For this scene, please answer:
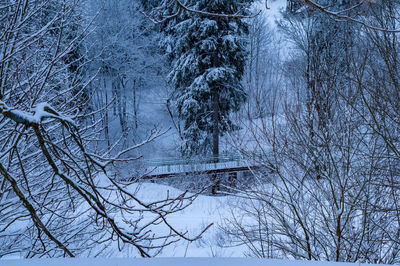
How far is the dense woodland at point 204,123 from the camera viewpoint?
3066mm

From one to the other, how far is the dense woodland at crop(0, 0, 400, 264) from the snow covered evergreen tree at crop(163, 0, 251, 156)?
0.08 m

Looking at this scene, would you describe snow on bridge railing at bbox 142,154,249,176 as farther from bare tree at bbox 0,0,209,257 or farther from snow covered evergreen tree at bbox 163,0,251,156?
bare tree at bbox 0,0,209,257

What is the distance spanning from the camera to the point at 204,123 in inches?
658

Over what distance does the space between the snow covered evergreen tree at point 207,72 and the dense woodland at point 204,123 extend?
0.26ft

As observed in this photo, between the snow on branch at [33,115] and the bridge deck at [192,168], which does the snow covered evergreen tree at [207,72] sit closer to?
the bridge deck at [192,168]

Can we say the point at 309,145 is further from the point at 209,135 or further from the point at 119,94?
the point at 119,94

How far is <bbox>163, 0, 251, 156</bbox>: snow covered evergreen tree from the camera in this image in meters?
14.7

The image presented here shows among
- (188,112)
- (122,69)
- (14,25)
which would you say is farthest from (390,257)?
(122,69)

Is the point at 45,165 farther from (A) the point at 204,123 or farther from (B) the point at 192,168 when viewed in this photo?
(A) the point at 204,123

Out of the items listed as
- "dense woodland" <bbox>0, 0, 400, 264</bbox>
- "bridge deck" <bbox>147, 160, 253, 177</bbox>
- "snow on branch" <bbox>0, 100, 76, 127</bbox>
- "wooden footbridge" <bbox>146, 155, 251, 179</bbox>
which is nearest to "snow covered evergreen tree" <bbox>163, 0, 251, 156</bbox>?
"dense woodland" <bbox>0, 0, 400, 264</bbox>

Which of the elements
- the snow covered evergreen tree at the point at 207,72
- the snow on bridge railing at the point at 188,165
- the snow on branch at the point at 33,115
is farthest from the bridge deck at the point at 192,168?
the snow on branch at the point at 33,115

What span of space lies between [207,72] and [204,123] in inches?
109

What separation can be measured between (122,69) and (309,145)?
17315mm

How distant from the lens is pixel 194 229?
8.79 metres
